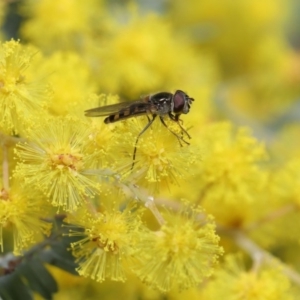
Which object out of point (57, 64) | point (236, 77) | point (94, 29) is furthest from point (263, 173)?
point (236, 77)

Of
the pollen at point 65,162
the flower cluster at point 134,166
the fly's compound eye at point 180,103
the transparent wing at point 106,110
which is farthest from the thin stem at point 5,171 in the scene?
the fly's compound eye at point 180,103

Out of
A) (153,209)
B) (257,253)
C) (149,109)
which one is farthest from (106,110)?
(257,253)

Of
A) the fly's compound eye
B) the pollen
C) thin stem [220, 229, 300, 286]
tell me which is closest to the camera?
the pollen

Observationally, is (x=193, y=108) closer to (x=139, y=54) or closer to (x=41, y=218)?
(x=139, y=54)

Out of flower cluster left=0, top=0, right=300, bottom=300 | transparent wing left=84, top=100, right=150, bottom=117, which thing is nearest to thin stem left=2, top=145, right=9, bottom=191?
flower cluster left=0, top=0, right=300, bottom=300

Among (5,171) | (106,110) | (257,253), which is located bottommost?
(257,253)

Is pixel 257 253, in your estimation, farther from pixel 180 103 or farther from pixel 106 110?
pixel 106 110

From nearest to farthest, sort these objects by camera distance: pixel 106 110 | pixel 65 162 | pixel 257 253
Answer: pixel 65 162, pixel 106 110, pixel 257 253

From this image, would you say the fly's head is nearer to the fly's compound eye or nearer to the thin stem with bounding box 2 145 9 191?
the fly's compound eye
